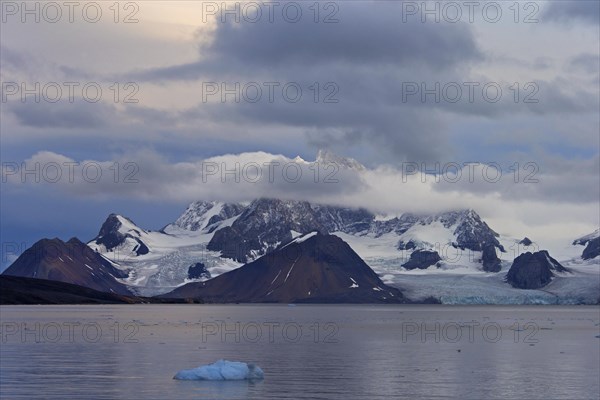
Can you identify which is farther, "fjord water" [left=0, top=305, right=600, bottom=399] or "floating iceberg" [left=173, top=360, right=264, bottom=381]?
"floating iceberg" [left=173, top=360, right=264, bottom=381]

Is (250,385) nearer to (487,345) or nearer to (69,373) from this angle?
(69,373)

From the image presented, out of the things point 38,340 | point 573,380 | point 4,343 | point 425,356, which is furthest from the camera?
point 38,340

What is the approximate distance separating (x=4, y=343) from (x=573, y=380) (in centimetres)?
7082

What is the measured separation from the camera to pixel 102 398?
6725 cm

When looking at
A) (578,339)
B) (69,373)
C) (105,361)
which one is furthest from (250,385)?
(578,339)

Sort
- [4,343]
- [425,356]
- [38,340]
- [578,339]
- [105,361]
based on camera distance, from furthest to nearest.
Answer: [578,339], [38,340], [4,343], [425,356], [105,361]

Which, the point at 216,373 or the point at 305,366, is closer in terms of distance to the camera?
the point at 216,373

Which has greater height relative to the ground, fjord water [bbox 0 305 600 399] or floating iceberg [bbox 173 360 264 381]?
floating iceberg [bbox 173 360 264 381]

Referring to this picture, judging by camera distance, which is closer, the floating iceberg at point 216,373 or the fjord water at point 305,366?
the fjord water at point 305,366

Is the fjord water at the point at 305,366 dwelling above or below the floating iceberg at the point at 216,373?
below

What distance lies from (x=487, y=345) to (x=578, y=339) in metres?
29.5

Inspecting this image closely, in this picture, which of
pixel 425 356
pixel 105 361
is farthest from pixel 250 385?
pixel 425 356

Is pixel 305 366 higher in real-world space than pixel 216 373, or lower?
lower

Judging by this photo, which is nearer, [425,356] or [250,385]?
[250,385]
